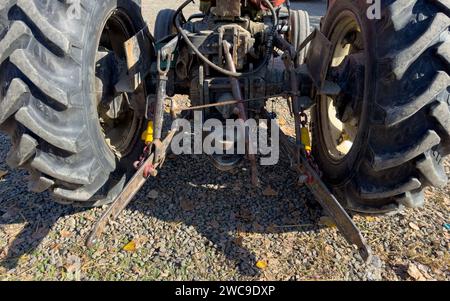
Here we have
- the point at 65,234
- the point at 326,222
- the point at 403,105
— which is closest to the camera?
the point at 403,105

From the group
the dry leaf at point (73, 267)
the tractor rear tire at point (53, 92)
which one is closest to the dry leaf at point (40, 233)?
the dry leaf at point (73, 267)

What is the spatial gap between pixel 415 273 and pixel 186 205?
165 centimetres

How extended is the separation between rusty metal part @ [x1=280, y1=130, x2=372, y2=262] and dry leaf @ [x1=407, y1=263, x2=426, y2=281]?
0.57m

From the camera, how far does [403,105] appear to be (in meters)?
1.94

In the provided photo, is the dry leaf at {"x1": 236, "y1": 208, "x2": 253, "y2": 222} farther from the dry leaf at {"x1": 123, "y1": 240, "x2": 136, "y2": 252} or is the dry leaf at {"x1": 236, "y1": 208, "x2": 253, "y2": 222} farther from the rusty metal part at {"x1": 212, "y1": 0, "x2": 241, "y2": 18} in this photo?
the rusty metal part at {"x1": 212, "y1": 0, "x2": 241, "y2": 18}

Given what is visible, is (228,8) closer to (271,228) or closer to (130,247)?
(271,228)

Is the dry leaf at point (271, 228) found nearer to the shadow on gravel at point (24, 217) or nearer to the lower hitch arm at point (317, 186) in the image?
the lower hitch arm at point (317, 186)

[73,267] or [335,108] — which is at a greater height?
[335,108]

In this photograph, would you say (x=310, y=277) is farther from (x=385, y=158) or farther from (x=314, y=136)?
(x=314, y=136)

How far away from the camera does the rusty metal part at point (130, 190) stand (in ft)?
6.89

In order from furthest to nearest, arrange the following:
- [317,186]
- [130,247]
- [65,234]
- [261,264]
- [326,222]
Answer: [326,222] < [65,234] < [130,247] < [261,264] < [317,186]

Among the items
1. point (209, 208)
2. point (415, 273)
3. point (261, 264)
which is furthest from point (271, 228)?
point (415, 273)

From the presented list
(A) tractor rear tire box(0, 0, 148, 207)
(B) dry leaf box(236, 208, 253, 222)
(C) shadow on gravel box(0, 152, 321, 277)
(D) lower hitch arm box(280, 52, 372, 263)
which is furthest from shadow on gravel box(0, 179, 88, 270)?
(D) lower hitch arm box(280, 52, 372, 263)

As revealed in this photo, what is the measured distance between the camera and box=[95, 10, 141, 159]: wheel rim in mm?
2746
